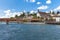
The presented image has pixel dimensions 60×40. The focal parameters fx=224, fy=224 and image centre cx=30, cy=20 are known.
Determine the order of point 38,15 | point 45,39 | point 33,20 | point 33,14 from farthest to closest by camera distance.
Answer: point 33,14 < point 38,15 < point 33,20 < point 45,39

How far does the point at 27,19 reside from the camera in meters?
55.5

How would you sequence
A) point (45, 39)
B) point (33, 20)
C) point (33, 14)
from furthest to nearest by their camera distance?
point (33, 14)
point (33, 20)
point (45, 39)

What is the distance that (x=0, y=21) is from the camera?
2264 inches

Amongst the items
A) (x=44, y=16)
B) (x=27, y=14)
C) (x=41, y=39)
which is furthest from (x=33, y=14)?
(x=41, y=39)

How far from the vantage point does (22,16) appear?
6034 cm

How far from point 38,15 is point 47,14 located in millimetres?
2270

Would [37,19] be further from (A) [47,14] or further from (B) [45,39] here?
(B) [45,39]

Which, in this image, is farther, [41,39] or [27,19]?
[27,19]

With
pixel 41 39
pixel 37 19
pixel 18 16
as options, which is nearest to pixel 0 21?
pixel 18 16

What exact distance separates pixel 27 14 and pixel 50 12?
6390 millimetres

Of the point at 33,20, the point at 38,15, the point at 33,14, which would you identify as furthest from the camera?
the point at 33,14

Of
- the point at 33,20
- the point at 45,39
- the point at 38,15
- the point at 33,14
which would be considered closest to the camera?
the point at 45,39

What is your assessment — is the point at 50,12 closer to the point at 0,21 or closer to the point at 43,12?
the point at 43,12

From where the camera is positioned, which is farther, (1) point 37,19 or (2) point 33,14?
(2) point 33,14
